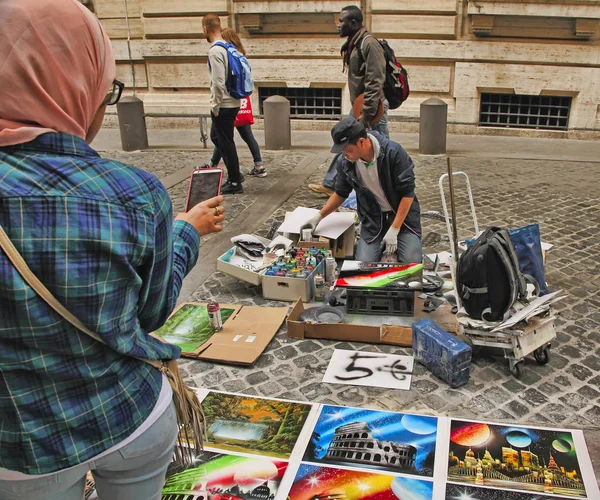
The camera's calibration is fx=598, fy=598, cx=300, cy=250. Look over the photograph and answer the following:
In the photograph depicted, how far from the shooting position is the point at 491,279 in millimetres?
3293

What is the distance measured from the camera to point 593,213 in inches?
247

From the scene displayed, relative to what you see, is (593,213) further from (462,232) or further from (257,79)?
(257,79)

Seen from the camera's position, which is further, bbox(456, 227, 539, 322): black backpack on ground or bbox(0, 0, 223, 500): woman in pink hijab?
bbox(456, 227, 539, 322): black backpack on ground

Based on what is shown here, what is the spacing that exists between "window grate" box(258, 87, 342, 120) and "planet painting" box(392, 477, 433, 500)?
31.7ft

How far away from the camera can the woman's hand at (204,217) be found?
159 cm

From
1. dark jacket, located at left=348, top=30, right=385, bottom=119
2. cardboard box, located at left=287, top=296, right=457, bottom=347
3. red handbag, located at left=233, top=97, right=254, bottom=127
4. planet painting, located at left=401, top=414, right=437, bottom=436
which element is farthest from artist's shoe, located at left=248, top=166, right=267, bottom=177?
planet painting, located at left=401, top=414, right=437, bottom=436

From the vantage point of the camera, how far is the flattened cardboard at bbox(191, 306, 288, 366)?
3590 mm

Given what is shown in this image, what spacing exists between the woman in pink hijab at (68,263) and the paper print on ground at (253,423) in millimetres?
1519

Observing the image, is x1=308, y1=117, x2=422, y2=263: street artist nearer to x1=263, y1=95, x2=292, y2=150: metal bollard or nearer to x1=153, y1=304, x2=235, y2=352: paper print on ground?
x1=153, y1=304, x2=235, y2=352: paper print on ground

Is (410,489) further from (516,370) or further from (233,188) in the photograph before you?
(233,188)

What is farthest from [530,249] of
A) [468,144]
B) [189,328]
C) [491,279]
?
[468,144]

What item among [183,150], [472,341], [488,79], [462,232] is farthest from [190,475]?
[488,79]

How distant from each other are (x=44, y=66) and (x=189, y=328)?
3.01 m

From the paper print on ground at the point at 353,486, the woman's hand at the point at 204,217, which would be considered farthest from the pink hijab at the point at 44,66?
the paper print on ground at the point at 353,486
